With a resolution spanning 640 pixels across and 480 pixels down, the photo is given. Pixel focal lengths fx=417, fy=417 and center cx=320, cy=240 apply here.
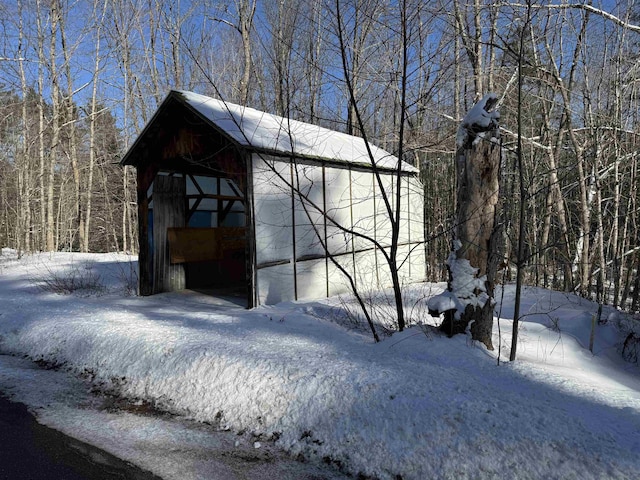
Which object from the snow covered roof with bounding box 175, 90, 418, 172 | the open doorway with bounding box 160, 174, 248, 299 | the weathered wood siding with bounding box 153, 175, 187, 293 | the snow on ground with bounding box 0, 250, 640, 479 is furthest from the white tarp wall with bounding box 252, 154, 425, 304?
the weathered wood siding with bounding box 153, 175, 187, 293

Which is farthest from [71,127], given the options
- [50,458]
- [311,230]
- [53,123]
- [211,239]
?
[50,458]

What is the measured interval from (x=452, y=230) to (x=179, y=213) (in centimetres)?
727

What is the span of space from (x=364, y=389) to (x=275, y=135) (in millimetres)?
6162

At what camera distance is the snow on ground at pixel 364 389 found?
2.64 meters

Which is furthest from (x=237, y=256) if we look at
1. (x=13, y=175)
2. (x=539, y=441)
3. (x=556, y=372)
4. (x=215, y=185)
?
(x=13, y=175)

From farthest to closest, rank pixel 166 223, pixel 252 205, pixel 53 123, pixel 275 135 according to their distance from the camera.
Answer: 1. pixel 53 123
2. pixel 166 223
3. pixel 275 135
4. pixel 252 205

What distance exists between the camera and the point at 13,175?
2600 centimetres

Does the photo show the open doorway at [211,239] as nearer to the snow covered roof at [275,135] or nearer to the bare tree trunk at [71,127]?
the snow covered roof at [275,135]

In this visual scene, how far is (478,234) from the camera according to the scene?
445 cm

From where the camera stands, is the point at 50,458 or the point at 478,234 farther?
the point at 478,234

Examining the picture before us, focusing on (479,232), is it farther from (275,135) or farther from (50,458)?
(275,135)

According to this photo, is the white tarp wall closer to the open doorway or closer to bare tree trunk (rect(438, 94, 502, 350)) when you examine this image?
the open doorway

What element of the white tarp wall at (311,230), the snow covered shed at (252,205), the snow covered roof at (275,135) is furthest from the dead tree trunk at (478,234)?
the snow covered shed at (252,205)

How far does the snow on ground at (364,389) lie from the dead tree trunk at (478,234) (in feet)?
1.18
